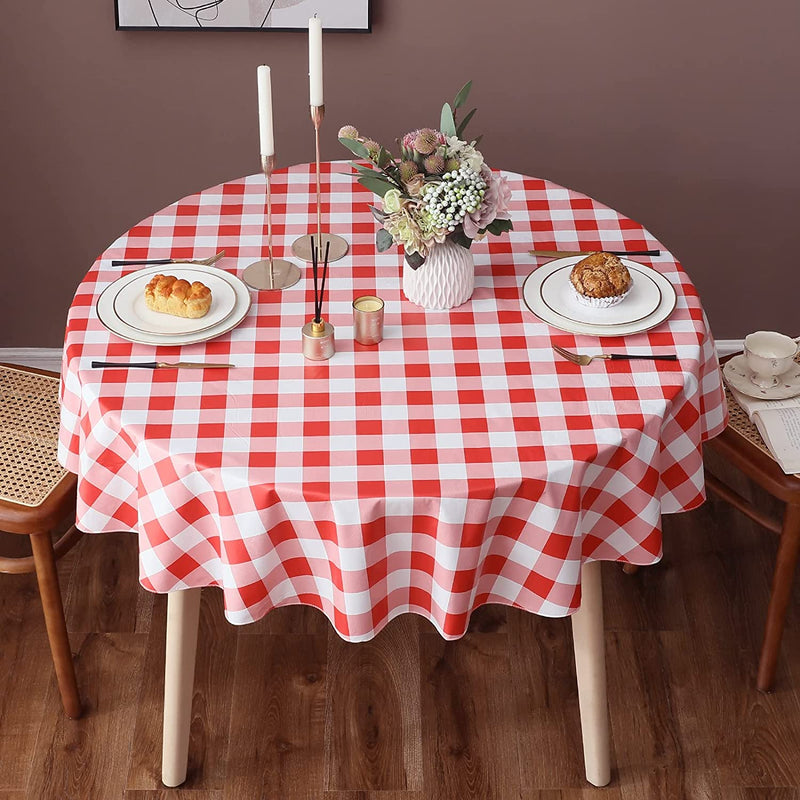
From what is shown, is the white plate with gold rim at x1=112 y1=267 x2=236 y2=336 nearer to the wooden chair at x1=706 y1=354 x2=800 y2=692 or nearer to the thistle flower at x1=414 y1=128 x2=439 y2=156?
the thistle flower at x1=414 y1=128 x2=439 y2=156

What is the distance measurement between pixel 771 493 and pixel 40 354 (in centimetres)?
196

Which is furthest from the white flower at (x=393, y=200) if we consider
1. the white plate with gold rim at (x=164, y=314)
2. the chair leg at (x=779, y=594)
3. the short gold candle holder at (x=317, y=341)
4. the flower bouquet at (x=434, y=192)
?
the chair leg at (x=779, y=594)

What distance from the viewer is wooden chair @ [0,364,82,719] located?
1.84 metres

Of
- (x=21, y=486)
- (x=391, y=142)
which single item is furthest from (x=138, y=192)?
(x=21, y=486)

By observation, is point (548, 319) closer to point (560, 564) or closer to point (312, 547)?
point (560, 564)

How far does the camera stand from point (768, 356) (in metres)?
2.04

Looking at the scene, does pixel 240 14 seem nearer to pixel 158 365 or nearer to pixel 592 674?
pixel 158 365

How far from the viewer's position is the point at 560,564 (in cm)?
159

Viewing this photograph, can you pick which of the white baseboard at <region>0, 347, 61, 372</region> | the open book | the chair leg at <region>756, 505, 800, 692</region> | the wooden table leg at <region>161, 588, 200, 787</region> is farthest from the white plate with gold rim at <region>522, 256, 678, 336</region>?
the white baseboard at <region>0, 347, 61, 372</region>

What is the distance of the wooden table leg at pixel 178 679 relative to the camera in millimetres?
1775

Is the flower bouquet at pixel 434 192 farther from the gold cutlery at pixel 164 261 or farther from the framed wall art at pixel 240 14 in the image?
the framed wall art at pixel 240 14

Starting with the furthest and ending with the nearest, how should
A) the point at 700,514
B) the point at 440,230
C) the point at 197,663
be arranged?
the point at 700,514, the point at 197,663, the point at 440,230

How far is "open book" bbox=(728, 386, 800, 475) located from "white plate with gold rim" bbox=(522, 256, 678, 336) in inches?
14.2

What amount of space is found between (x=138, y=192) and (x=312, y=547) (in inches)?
57.1
